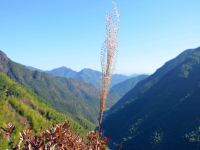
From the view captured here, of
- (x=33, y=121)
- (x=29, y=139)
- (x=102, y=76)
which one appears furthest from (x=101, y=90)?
(x=33, y=121)

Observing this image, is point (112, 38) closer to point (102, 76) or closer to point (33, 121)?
point (102, 76)

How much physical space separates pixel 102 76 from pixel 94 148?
1.38 meters

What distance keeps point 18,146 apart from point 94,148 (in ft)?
4.26

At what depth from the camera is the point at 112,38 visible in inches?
261

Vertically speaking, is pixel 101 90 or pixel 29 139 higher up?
pixel 101 90

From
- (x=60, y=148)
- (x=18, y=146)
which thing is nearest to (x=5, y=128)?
(x=18, y=146)

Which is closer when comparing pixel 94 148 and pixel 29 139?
pixel 29 139

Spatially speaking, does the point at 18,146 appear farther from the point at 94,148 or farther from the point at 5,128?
the point at 94,148

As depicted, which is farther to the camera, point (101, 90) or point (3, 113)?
point (3, 113)

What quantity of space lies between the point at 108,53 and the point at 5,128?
2.16 meters

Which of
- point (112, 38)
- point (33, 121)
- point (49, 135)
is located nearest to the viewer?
point (112, 38)

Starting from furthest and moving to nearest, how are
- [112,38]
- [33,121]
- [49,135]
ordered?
[33,121] → [49,135] → [112,38]

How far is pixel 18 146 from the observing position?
691cm

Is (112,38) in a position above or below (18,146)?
A: above
